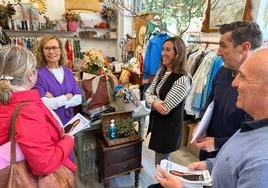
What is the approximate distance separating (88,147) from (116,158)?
394 millimetres

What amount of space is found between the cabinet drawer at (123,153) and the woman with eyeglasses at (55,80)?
0.55 metres

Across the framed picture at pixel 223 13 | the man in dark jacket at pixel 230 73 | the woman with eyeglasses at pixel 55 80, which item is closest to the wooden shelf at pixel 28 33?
the woman with eyeglasses at pixel 55 80

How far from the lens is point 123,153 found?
2.00 meters

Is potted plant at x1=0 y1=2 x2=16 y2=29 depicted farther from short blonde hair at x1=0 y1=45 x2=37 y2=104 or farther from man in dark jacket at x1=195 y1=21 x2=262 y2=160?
man in dark jacket at x1=195 y1=21 x2=262 y2=160

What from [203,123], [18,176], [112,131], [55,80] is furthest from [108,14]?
[18,176]

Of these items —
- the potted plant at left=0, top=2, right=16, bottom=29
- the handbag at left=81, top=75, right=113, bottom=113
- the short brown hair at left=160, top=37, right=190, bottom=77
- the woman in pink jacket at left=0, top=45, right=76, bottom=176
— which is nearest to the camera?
the woman in pink jacket at left=0, top=45, right=76, bottom=176

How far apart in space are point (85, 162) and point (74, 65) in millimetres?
2687

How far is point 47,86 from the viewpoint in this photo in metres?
1.73

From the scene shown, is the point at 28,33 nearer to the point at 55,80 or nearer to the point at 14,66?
the point at 55,80

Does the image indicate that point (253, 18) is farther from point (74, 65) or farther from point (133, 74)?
point (74, 65)

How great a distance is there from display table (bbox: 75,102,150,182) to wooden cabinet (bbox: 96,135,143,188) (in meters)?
0.12

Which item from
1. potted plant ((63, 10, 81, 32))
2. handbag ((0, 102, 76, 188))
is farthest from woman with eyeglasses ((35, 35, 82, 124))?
potted plant ((63, 10, 81, 32))

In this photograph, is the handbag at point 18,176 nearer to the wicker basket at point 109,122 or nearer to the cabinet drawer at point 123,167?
the wicker basket at point 109,122

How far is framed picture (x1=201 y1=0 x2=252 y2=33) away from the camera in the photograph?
228cm
